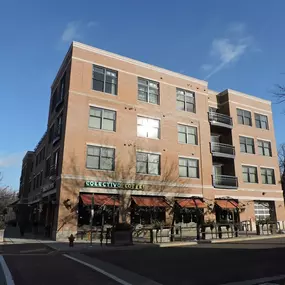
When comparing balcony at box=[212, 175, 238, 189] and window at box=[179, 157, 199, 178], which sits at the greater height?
window at box=[179, 157, 199, 178]

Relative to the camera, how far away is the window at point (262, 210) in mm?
32750

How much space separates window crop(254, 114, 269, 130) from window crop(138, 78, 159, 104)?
1454cm

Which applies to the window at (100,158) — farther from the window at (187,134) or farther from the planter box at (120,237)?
the window at (187,134)

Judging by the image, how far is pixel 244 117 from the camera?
35.2m

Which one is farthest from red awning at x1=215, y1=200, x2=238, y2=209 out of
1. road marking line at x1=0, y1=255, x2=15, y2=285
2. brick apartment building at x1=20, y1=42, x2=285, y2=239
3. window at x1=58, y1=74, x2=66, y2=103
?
road marking line at x1=0, y1=255, x2=15, y2=285

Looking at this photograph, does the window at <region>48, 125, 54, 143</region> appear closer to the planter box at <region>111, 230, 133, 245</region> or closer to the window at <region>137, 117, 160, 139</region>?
the window at <region>137, 117, 160, 139</region>

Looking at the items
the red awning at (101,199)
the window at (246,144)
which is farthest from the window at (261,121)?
the red awning at (101,199)

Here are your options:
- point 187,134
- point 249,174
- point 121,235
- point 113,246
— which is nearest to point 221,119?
point 187,134

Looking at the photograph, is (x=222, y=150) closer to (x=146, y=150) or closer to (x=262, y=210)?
(x=262, y=210)

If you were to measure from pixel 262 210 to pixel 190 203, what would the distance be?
11771 millimetres

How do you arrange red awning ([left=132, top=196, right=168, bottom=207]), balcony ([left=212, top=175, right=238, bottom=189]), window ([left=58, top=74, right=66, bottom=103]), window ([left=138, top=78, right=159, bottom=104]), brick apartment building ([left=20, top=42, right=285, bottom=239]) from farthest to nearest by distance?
balcony ([left=212, top=175, right=238, bottom=189])
window ([left=138, top=78, right=159, bottom=104])
window ([left=58, top=74, right=66, bottom=103])
red awning ([left=132, top=196, right=168, bottom=207])
brick apartment building ([left=20, top=42, right=285, bottom=239])

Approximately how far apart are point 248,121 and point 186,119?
972 centimetres

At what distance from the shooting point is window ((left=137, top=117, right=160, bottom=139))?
90.3 feet

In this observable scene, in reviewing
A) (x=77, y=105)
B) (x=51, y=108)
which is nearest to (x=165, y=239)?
(x=77, y=105)
